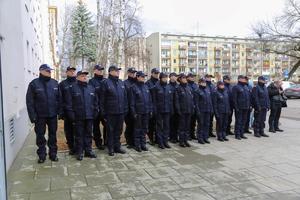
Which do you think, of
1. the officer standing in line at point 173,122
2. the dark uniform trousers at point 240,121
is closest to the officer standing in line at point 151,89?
the officer standing in line at point 173,122

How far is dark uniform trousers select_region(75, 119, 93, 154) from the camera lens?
26.6ft

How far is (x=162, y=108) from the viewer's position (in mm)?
9297

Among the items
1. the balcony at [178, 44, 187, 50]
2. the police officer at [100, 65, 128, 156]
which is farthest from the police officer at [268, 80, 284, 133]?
the balcony at [178, 44, 187, 50]

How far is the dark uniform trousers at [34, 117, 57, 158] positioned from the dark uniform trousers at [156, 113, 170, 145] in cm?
267

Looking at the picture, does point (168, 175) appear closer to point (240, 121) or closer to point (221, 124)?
point (221, 124)

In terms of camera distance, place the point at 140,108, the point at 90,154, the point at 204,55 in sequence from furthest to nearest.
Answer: the point at 204,55
the point at 140,108
the point at 90,154

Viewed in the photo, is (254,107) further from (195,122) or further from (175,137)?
(175,137)

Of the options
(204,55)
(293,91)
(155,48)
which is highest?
(155,48)

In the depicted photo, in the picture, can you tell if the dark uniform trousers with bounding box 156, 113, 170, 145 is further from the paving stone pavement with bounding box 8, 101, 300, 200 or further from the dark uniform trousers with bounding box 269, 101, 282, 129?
the dark uniform trousers with bounding box 269, 101, 282, 129

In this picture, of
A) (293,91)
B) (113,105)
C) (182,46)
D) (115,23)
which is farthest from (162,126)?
(182,46)

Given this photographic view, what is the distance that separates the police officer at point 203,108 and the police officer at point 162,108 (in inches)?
35.3

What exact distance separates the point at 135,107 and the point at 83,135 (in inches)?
57.4

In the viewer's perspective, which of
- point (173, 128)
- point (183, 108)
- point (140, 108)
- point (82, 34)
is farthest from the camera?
point (82, 34)

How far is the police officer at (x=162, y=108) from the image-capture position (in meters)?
9.30
